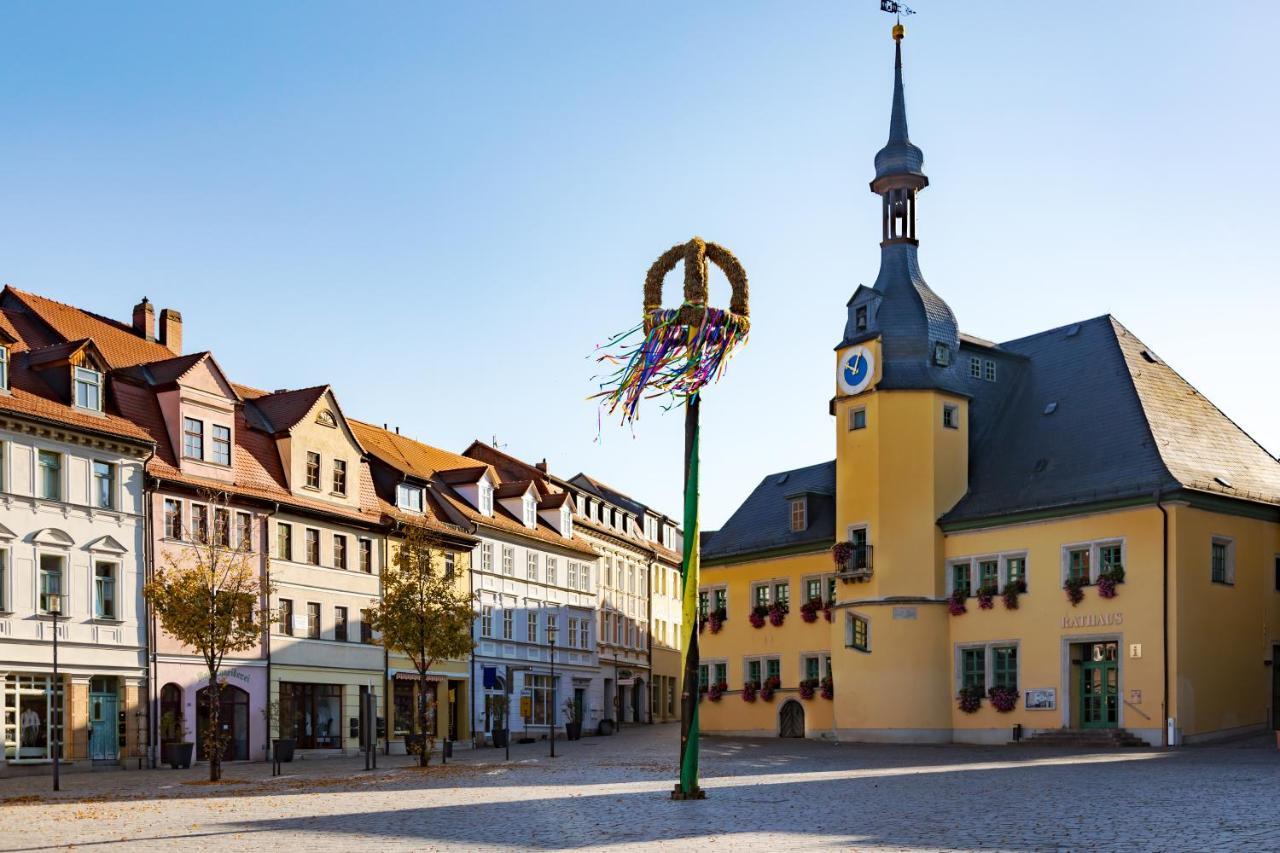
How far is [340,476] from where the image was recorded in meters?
53.6

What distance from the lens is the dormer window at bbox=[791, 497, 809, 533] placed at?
58.5 m

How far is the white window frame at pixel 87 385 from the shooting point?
139 ft

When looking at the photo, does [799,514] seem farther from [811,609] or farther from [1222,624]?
[1222,624]

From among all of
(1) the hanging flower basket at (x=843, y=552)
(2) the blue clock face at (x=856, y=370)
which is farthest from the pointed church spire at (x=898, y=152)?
(1) the hanging flower basket at (x=843, y=552)

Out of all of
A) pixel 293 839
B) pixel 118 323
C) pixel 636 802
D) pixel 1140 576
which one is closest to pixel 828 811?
pixel 636 802

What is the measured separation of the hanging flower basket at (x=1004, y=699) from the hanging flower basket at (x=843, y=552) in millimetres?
6610

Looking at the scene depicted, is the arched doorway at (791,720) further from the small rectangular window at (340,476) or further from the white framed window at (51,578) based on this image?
the white framed window at (51,578)

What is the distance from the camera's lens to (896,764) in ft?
119

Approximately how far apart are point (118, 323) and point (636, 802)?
110 ft

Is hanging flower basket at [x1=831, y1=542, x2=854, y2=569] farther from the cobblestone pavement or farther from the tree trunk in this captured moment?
the tree trunk

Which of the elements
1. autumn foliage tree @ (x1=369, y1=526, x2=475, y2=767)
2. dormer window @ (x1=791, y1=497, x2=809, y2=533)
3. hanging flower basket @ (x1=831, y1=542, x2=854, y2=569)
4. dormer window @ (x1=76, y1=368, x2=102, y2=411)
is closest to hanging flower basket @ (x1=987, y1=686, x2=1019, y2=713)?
hanging flower basket @ (x1=831, y1=542, x2=854, y2=569)

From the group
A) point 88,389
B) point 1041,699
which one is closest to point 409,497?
point 88,389

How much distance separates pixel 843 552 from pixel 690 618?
1144 inches

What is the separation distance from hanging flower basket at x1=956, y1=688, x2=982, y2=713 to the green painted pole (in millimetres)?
26808
